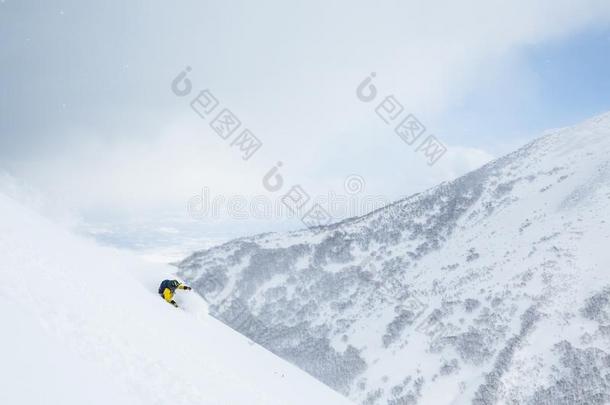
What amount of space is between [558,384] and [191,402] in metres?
72.7

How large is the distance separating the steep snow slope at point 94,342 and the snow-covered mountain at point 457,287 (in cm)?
6522

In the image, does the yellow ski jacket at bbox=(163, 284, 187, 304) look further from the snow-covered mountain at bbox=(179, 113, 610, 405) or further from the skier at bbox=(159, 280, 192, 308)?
the snow-covered mountain at bbox=(179, 113, 610, 405)

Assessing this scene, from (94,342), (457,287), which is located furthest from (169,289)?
(457,287)

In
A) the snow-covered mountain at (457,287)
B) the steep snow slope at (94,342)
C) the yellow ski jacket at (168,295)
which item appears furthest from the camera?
the snow-covered mountain at (457,287)

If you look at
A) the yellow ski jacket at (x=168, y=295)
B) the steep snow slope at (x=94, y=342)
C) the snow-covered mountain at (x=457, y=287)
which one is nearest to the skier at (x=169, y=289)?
the yellow ski jacket at (x=168, y=295)

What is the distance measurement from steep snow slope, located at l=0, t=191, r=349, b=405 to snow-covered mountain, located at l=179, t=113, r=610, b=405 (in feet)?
214

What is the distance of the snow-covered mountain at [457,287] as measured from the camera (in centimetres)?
6756

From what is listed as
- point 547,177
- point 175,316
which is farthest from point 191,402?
point 547,177

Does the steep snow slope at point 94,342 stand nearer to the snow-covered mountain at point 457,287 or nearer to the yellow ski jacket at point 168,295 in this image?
the yellow ski jacket at point 168,295

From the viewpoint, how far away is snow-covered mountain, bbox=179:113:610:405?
67.6m

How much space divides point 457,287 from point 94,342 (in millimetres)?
93188

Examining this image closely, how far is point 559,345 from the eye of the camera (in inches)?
2613

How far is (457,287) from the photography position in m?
90.8

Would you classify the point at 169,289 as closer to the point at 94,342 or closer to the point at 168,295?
the point at 168,295
